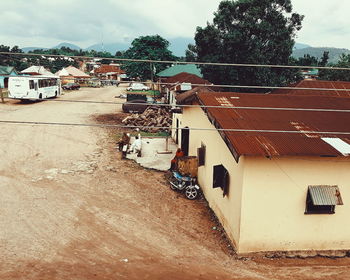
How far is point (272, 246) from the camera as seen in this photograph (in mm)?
9023

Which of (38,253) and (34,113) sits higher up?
(34,113)

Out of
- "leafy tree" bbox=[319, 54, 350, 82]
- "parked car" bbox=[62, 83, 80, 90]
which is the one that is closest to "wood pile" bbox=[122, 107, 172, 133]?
"leafy tree" bbox=[319, 54, 350, 82]

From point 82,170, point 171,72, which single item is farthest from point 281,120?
point 171,72

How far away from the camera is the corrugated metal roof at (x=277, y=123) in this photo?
8.41 metres

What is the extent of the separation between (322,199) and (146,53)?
47.3 metres

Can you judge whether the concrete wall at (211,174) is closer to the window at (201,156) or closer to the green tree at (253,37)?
the window at (201,156)

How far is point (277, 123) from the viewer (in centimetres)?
996

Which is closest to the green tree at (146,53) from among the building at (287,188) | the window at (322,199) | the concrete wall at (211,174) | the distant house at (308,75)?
the distant house at (308,75)

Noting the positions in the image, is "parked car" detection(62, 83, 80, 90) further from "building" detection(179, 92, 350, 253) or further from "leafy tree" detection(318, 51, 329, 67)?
"leafy tree" detection(318, 51, 329, 67)

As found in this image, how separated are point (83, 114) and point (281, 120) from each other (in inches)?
896

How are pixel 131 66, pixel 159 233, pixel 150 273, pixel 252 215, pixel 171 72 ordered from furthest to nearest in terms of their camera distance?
pixel 131 66
pixel 171 72
pixel 159 233
pixel 252 215
pixel 150 273

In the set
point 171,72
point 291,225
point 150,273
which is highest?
point 171,72

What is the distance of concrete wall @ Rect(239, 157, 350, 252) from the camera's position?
8672mm

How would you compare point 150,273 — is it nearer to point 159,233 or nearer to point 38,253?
point 159,233
